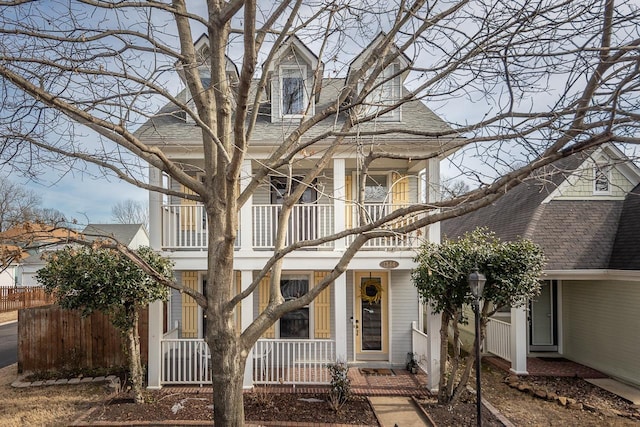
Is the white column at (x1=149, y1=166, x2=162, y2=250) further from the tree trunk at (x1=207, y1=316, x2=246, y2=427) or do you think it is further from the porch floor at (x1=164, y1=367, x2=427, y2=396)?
the tree trunk at (x1=207, y1=316, x2=246, y2=427)

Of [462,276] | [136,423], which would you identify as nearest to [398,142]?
[462,276]

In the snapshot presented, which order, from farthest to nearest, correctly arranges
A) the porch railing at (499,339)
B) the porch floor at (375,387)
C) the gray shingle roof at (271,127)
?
the porch railing at (499,339)
the gray shingle roof at (271,127)
the porch floor at (375,387)

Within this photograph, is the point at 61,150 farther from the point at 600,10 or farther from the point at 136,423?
the point at 600,10

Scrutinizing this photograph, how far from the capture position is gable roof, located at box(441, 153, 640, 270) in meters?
9.84

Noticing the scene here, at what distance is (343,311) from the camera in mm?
8398

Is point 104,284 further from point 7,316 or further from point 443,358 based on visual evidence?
point 7,316

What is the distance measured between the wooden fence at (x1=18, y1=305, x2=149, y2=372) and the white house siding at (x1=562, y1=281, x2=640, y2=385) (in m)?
11.9

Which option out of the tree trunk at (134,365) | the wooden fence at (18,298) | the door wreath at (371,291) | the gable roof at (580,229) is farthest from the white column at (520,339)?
the wooden fence at (18,298)

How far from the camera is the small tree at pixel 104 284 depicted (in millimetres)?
7199

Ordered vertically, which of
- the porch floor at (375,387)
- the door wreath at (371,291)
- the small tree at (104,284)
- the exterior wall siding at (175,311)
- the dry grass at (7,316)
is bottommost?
the dry grass at (7,316)

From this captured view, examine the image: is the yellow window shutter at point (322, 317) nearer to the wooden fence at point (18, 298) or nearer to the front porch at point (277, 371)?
the front porch at point (277, 371)

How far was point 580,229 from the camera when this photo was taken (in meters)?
10.6

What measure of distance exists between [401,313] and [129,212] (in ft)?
160

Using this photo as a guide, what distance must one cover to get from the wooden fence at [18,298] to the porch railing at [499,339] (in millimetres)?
21756
